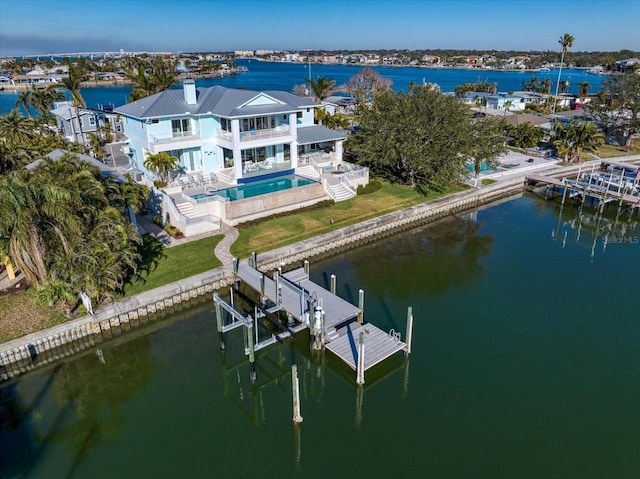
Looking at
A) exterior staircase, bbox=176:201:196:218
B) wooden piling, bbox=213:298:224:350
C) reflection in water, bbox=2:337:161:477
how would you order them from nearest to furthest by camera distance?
reflection in water, bbox=2:337:161:477 → wooden piling, bbox=213:298:224:350 → exterior staircase, bbox=176:201:196:218

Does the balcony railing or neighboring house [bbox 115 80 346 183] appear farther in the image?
neighboring house [bbox 115 80 346 183]

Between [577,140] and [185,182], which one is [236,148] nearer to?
[185,182]

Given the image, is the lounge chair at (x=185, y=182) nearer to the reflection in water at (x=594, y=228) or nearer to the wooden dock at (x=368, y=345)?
the wooden dock at (x=368, y=345)

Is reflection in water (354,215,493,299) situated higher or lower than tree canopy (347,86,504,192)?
lower

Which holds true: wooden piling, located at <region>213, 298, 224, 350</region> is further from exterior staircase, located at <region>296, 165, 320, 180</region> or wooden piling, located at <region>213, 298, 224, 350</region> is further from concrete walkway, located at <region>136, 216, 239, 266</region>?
exterior staircase, located at <region>296, 165, 320, 180</region>

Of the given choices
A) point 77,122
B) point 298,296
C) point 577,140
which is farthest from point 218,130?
point 577,140

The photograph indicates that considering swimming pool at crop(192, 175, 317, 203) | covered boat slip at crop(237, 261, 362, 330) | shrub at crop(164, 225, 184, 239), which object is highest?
swimming pool at crop(192, 175, 317, 203)

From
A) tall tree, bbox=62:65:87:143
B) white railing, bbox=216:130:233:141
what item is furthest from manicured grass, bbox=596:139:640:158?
tall tree, bbox=62:65:87:143
